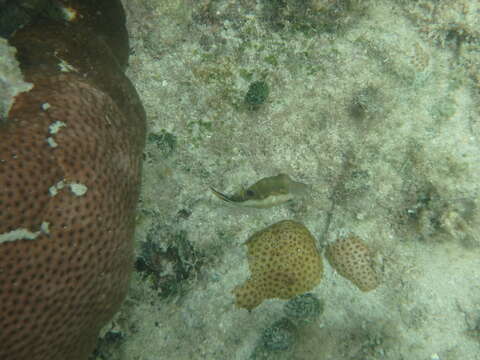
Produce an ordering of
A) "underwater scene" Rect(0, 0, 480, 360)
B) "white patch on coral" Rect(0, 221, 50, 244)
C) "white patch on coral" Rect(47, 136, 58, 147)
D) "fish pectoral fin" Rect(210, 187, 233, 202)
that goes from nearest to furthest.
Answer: "white patch on coral" Rect(0, 221, 50, 244)
"white patch on coral" Rect(47, 136, 58, 147)
"underwater scene" Rect(0, 0, 480, 360)
"fish pectoral fin" Rect(210, 187, 233, 202)

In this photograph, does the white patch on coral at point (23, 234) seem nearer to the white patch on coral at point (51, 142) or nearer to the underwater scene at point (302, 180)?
the white patch on coral at point (51, 142)

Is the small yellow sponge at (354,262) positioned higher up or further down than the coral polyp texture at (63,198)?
further down

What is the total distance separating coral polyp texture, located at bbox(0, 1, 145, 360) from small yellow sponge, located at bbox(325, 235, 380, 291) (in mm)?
2629

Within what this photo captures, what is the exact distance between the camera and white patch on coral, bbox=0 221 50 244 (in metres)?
2.35

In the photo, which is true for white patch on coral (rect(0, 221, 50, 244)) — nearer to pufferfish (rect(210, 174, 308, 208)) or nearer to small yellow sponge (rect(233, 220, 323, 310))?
pufferfish (rect(210, 174, 308, 208))

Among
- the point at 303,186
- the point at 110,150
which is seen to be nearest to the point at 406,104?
the point at 303,186

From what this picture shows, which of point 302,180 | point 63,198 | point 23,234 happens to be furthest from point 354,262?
point 23,234

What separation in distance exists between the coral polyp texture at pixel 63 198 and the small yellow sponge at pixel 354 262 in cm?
263

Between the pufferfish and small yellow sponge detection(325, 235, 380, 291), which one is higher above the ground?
the pufferfish

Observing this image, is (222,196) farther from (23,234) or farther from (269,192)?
(23,234)

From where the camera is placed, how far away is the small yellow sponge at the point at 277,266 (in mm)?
3900

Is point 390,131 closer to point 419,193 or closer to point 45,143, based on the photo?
point 419,193

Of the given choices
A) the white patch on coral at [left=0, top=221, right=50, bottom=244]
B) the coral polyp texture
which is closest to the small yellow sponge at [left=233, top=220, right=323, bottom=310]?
the coral polyp texture

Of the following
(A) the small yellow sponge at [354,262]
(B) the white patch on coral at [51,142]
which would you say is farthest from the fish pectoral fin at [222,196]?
(B) the white patch on coral at [51,142]
